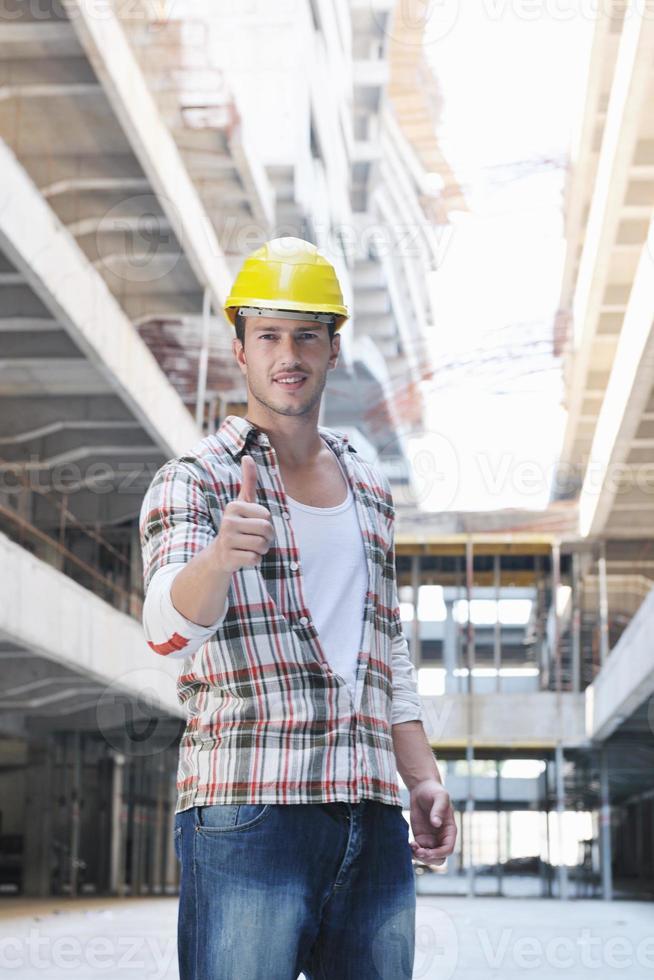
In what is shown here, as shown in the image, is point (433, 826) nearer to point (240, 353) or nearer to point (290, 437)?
point (290, 437)

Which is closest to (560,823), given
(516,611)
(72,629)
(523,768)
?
(523,768)

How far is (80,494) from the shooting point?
25.0 metres

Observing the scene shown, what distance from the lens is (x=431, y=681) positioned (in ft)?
117

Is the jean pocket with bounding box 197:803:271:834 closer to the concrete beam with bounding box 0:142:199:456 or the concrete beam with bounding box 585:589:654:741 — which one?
the concrete beam with bounding box 0:142:199:456

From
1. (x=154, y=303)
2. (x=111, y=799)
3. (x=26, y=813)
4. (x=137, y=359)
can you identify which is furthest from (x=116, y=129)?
(x=111, y=799)

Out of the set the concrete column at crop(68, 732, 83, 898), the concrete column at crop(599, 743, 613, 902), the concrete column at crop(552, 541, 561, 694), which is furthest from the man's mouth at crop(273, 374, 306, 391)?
the concrete column at crop(552, 541, 561, 694)

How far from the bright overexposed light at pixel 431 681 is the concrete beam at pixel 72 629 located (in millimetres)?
11656

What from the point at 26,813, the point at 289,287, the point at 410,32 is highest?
the point at 410,32

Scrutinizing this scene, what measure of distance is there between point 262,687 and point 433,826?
46 centimetres

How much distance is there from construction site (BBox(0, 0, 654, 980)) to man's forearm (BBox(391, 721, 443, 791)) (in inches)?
306

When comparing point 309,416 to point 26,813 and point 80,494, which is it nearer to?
point 80,494

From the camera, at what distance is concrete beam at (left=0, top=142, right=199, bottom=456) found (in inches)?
559

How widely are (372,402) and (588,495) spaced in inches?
646

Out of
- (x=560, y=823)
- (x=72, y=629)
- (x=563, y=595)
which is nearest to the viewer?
(x=72, y=629)
